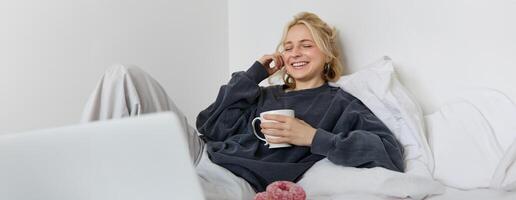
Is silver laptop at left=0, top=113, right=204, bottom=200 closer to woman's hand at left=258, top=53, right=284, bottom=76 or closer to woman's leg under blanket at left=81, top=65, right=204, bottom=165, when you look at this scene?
woman's leg under blanket at left=81, top=65, right=204, bottom=165

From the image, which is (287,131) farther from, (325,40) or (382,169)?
(325,40)

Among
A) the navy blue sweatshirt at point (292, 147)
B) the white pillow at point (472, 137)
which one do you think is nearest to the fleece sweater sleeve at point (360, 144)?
the navy blue sweatshirt at point (292, 147)

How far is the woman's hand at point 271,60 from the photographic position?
5.48ft

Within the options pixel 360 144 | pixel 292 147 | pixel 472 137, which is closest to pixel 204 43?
pixel 292 147

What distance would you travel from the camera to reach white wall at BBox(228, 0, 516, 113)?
1.29 metres

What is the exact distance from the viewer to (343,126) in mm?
1360

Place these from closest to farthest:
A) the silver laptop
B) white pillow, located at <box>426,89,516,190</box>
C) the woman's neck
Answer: the silver laptop, white pillow, located at <box>426,89,516,190</box>, the woman's neck

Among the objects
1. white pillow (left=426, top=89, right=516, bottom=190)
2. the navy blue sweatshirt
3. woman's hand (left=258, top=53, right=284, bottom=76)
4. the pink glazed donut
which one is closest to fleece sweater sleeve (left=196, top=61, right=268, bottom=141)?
the navy blue sweatshirt

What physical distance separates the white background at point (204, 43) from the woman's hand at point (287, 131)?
1.24 ft

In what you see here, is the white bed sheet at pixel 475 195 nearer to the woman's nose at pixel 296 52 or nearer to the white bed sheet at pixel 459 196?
the white bed sheet at pixel 459 196

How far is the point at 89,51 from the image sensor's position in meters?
1.88

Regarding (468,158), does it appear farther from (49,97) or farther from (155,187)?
(49,97)

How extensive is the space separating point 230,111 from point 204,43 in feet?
2.35

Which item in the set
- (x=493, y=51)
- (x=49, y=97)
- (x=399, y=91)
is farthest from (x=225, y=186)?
(x=49, y=97)
